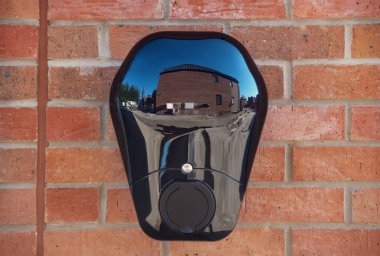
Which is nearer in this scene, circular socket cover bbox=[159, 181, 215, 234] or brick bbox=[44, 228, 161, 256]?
circular socket cover bbox=[159, 181, 215, 234]

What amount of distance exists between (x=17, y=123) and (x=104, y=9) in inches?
11.6

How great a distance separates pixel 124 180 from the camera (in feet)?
2.89

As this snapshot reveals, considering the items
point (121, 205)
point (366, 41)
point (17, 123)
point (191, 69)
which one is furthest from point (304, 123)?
point (17, 123)

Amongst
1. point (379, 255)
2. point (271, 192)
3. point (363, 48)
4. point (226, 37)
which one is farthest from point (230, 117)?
point (379, 255)

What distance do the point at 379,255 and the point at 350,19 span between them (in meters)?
0.49

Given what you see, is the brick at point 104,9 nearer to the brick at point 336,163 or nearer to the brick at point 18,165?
the brick at point 18,165

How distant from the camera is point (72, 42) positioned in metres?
0.88

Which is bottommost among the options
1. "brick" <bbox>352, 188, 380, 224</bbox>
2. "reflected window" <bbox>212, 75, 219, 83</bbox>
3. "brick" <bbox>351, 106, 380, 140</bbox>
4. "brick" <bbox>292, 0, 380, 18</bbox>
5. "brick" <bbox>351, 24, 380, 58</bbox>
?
"brick" <bbox>352, 188, 380, 224</bbox>

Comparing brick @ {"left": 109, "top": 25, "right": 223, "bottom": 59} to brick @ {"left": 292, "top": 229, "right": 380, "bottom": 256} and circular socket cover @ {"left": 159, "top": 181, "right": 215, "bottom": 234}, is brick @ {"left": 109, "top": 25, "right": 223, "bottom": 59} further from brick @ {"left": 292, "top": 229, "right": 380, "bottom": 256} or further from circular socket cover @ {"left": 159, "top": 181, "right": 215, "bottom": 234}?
brick @ {"left": 292, "top": 229, "right": 380, "bottom": 256}

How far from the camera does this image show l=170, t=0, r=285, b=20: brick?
87 centimetres

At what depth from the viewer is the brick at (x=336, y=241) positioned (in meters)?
0.89

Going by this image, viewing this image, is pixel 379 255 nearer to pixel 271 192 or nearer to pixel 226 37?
pixel 271 192

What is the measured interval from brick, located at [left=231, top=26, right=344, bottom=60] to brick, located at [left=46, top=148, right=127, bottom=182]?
36cm

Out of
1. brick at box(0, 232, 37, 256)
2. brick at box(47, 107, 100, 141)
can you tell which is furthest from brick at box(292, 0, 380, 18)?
brick at box(0, 232, 37, 256)
